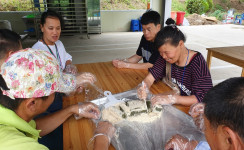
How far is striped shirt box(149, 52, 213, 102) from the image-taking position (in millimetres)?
1292

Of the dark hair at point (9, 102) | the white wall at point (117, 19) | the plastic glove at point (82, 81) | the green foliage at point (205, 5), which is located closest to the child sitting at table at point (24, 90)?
the dark hair at point (9, 102)

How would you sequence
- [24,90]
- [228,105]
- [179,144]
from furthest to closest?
[179,144], [24,90], [228,105]

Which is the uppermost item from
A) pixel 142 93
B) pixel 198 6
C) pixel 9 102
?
pixel 198 6

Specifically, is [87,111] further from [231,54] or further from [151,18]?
[231,54]

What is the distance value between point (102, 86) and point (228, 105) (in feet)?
3.78

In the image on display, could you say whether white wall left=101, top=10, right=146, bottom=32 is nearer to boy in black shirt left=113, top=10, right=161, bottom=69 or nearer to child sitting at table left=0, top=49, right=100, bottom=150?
boy in black shirt left=113, top=10, right=161, bottom=69

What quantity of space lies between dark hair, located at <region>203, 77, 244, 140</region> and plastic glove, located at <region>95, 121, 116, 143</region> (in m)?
0.54

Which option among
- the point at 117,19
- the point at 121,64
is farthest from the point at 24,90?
the point at 117,19

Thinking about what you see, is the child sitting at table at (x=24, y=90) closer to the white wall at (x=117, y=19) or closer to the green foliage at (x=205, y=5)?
the white wall at (x=117, y=19)

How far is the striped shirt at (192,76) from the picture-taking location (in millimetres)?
1292

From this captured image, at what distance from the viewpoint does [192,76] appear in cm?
140

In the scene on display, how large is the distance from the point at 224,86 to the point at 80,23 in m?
8.08

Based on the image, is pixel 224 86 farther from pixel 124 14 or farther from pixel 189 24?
pixel 189 24

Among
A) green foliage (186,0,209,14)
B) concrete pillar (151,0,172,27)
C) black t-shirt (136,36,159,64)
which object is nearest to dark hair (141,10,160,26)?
black t-shirt (136,36,159,64)
